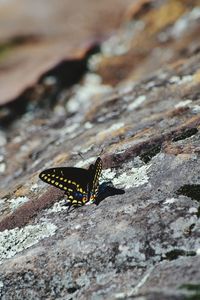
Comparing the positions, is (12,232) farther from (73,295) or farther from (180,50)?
(180,50)

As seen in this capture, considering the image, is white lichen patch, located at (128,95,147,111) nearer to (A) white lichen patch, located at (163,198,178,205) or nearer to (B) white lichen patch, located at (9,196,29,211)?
(B) white lichen patch, located at (9,196,29,211)

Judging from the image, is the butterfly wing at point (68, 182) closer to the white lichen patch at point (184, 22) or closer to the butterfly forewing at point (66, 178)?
the butterfly forewing at point (66, 178)

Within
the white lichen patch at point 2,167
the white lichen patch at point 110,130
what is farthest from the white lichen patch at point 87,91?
the white lichen patch at point 110,130

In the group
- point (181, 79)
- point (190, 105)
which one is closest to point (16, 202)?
point (190, 105)

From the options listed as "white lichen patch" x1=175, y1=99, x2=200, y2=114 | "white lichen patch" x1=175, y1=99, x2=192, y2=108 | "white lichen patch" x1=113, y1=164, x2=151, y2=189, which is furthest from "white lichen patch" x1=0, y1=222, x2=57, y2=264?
"white lichen patch" x1=175, y1=99, x2=192, y2=108

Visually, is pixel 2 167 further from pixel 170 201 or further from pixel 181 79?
pixel 170 201

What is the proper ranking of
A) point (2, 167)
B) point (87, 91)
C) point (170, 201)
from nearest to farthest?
point (170, 201), point (2, 167), point (87, 91)
